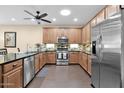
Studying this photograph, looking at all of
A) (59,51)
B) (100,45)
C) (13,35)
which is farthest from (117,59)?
(13,35)

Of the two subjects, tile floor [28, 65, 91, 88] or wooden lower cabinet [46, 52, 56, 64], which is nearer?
tile floor [28, 65, 91, 88]

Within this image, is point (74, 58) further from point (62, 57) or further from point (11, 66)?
point (11, 66)

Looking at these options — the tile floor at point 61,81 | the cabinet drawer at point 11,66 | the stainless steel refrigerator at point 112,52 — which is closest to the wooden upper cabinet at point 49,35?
the tile floor at point 61,81

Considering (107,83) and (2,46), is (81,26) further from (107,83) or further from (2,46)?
(107,83)

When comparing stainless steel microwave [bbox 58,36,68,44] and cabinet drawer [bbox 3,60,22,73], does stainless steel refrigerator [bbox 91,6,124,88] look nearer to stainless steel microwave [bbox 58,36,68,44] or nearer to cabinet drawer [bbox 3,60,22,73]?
cabinet drawer [bbox 3,60,22,73]

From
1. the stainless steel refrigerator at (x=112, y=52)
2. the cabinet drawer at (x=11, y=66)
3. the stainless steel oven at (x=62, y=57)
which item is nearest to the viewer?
the stainless steel refrigerator at (x=112, y=52)

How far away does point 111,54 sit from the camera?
2748mm

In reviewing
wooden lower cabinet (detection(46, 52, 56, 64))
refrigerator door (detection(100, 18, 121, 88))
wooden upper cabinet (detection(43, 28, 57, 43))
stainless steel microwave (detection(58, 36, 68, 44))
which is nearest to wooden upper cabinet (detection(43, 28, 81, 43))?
wooden upper cabinet (detection(43, 28, 57, 43))

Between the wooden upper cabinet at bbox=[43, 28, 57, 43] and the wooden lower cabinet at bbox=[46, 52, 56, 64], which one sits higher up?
the wooden upper cabinet at bbox=[43, 28, 57, 43]

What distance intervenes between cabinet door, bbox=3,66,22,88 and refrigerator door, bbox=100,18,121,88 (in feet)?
5.87

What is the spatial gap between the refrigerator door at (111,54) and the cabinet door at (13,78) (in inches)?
70.5

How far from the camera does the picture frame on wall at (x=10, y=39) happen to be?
397 inches

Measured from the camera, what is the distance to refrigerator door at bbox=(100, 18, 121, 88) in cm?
249

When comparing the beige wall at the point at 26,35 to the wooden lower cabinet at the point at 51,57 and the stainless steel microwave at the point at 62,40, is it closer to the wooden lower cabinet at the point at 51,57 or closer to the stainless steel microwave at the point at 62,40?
the wooden lower cabinet at the point at 51,57
